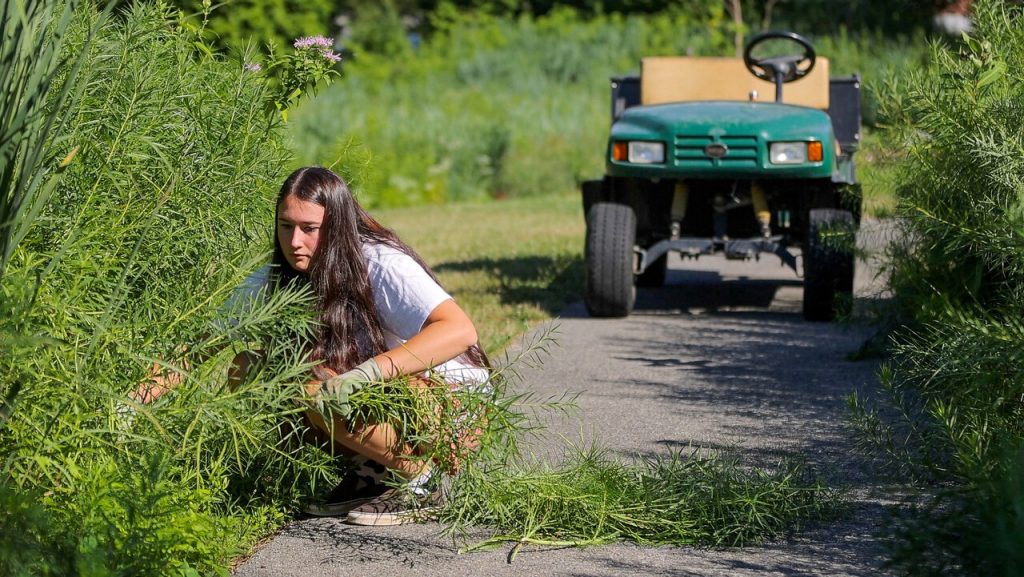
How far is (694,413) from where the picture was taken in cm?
513

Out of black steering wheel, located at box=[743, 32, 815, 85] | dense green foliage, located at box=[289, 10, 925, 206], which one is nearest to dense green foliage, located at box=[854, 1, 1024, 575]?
black steering wheel, located at box=[743, 32, 815, 85]

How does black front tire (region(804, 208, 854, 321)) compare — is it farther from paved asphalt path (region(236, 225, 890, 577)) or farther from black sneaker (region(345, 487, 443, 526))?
black sneaker (region(345, 487, 443, 526))

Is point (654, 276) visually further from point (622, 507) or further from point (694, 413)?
point (622, 507)

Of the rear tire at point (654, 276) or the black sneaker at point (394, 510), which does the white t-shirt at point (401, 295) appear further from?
the rear tire at point (654, 276)

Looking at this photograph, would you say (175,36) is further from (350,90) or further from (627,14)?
(627,14)

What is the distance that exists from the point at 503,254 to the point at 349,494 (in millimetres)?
6729

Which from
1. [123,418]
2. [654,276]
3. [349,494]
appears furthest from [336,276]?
[654,276]

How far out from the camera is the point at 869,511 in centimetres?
379

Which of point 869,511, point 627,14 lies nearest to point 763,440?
point 869,511

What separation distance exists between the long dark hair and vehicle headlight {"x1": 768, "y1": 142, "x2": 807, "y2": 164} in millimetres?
3850

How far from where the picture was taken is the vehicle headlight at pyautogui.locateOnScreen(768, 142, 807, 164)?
7174 millimetres

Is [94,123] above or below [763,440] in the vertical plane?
above

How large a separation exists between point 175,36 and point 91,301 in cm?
122

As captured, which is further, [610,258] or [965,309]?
[610,258]
